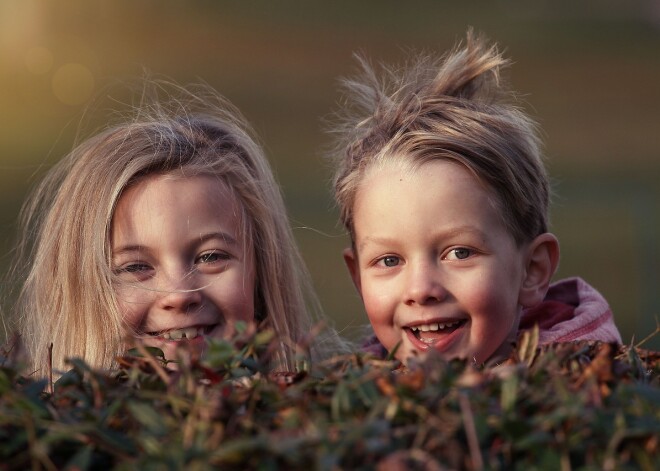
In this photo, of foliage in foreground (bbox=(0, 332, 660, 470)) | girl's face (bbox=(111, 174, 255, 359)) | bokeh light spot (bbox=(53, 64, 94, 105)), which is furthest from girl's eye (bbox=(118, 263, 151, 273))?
bokeh light spot (bbox=(53, 64, 94, 105))

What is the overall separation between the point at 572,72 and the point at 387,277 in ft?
31.5

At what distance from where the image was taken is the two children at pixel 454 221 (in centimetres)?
227

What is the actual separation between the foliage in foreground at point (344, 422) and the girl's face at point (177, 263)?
1336 mm

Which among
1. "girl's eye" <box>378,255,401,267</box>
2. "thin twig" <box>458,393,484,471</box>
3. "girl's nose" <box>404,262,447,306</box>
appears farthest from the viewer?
"girl's eye" <box>378,255,401,267</box>

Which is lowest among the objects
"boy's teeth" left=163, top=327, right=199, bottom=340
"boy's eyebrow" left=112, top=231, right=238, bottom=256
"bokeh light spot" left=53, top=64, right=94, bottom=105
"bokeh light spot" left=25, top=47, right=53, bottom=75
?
"boy's teeth" left=163, top=327, right=199, bottom=340

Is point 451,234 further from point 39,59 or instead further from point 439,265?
point 39,59

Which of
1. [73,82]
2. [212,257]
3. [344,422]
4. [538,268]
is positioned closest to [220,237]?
[212,257]

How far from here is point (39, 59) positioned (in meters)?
10.5

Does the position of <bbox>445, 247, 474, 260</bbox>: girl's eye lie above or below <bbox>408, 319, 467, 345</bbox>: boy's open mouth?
above

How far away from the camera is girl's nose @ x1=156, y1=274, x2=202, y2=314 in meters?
2.44

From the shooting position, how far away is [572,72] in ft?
37.4

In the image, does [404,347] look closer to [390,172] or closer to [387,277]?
[387,277]

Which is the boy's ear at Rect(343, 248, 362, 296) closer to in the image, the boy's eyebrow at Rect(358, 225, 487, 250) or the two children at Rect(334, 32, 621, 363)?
the two children at Rect(334, 32, 621, 363)

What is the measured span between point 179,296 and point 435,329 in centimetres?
61
